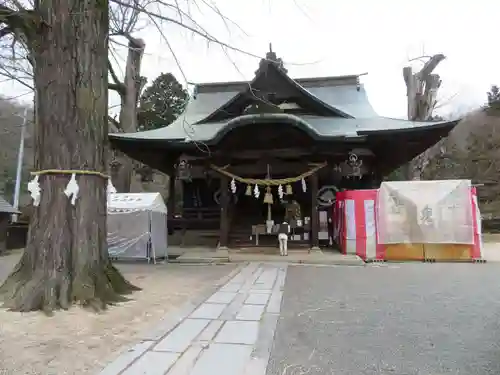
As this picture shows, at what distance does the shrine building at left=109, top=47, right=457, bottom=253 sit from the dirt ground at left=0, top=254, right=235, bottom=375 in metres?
5.59

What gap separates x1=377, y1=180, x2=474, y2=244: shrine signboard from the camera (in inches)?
356

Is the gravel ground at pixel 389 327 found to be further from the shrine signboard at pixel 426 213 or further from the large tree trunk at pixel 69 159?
the shrine signboard at pixel 426 213

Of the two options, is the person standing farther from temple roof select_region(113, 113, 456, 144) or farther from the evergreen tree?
the evergreen tree

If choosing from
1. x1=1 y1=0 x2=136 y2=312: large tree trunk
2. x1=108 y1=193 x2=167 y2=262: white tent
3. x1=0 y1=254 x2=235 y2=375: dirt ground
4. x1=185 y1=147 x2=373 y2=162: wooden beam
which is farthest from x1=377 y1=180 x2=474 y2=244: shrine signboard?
x1=1 y1=0 x2=136 y2=312: large tree trunk

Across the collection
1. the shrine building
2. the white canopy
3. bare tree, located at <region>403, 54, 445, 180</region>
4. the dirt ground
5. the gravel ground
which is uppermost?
bare tree, located at <region>403, 54, 445, 180</region>

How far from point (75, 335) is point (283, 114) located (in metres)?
7.74

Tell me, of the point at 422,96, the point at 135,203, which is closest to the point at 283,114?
the point at 135,203

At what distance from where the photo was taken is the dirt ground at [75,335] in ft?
8.54

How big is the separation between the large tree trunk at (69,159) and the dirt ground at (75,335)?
348mm

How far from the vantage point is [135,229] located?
10133 mm

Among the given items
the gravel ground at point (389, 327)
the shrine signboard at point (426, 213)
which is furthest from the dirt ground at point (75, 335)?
the shrine signboard at point (426, 213)

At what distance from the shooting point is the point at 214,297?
16.4ft

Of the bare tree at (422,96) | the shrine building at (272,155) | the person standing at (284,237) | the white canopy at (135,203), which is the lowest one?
the person standing at (284,237)

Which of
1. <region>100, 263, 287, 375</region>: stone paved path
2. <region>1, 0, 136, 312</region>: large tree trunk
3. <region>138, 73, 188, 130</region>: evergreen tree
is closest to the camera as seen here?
<region>100, 263, 287, 375</region>: stone paved path
